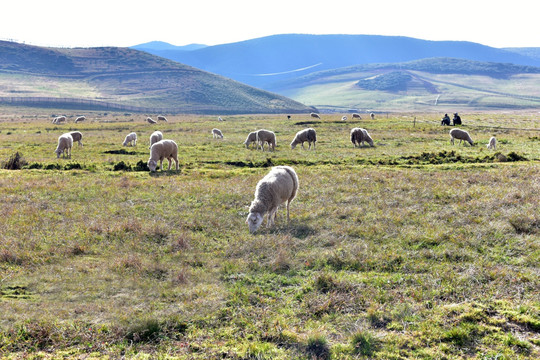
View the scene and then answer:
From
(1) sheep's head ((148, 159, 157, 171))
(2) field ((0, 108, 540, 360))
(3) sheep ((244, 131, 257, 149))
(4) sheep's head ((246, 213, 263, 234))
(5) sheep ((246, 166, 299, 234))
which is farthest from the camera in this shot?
(3) sheep ((244, 131, 257, 149))

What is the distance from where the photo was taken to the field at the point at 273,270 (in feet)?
20.9

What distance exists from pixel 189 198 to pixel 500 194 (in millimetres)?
12255

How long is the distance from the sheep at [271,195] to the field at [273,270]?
63 centimetres

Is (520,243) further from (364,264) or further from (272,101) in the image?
(272,101)

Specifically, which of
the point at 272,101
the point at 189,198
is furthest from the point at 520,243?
the point at 272,101

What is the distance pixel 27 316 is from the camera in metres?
7.03

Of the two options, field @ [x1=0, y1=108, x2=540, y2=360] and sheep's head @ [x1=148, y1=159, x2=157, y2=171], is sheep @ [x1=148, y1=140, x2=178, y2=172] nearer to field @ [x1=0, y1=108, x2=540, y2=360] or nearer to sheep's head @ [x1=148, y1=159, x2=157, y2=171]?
sheep's head @ [x1=148, y1=159, x2=157, y2=171]

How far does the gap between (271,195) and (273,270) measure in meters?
3.68

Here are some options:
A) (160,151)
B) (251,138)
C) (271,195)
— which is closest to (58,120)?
(251,138)

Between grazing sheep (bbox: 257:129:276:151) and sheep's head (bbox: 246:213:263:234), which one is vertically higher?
grazing sheep (bbox: 257:129:276:151)

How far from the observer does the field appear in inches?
251

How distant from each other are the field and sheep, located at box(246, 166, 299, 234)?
2.05ft

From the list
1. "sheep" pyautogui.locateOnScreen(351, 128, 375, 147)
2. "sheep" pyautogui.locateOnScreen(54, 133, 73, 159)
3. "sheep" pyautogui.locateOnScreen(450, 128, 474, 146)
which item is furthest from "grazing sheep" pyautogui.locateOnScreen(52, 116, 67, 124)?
"sheep" pyautogui.locateOnScreen(450, 128, 474, 146)

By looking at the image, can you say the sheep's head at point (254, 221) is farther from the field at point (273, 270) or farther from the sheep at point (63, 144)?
the sheep at point (63, 144)
